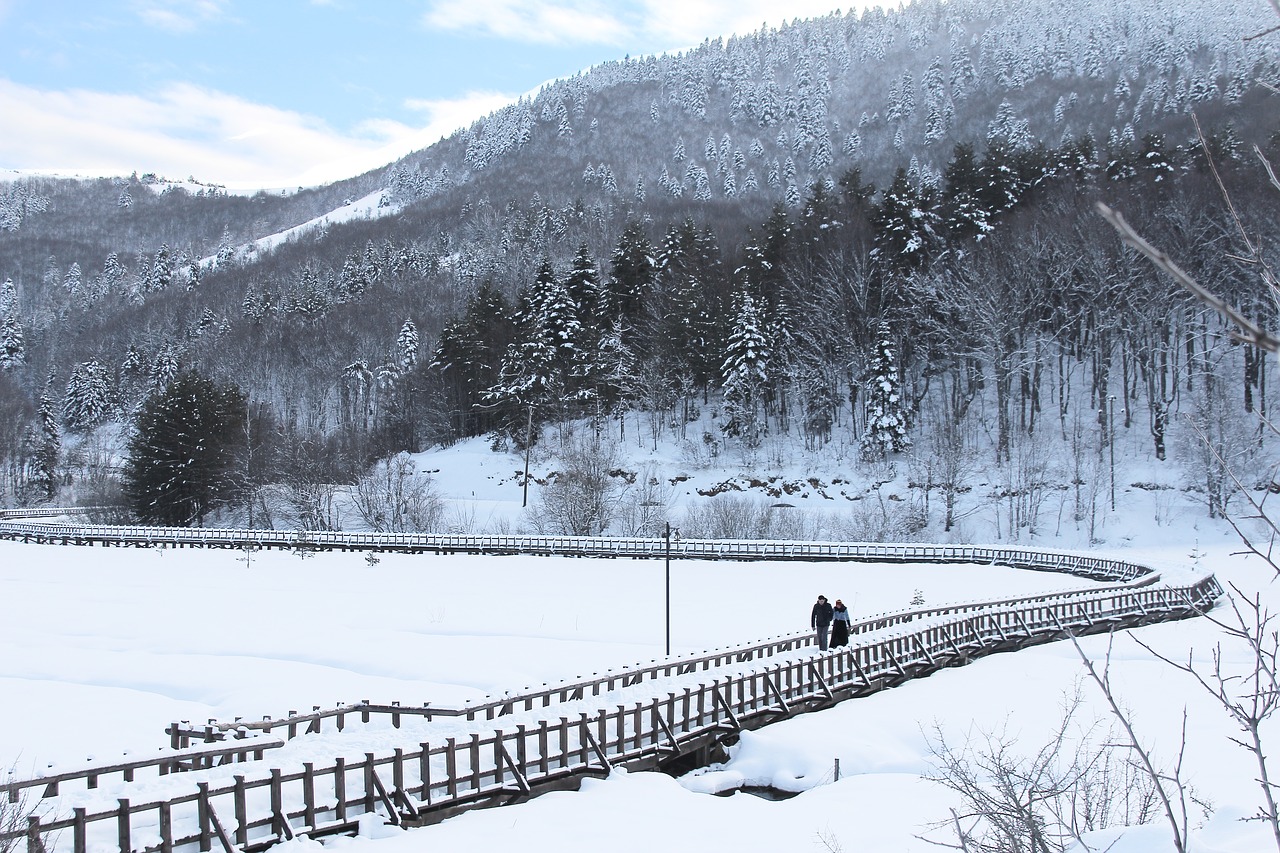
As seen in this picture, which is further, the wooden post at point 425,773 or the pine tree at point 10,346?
the pine tree at point 10,346

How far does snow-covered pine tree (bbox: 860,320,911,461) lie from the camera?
58000 mm

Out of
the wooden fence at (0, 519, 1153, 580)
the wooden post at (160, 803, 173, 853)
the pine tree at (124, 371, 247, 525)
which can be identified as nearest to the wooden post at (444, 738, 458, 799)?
the wooden post at (160, 803, 173, 853)

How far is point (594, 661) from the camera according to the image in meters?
23.1

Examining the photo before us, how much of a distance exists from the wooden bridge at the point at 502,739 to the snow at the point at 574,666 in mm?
421

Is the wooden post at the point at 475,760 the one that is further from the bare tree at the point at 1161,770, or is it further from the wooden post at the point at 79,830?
the bare tree at the point at 1161,770

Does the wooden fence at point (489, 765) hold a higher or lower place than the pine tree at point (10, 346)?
lower

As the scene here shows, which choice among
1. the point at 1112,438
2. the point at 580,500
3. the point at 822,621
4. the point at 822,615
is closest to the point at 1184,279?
the point at 822,621

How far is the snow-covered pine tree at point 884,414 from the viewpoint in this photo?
58.0 metres

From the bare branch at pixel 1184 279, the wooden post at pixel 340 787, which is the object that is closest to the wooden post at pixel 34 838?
the wooden post at pixel 340 787

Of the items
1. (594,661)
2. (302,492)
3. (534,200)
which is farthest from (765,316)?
(534,200)

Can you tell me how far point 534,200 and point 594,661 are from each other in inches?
5275

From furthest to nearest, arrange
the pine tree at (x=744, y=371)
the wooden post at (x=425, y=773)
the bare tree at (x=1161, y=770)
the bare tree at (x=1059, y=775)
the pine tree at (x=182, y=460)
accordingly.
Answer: the pine tree at (x=182, y=460), the pine tree at (x=744, y=371), the wooden post at (x=425, y=773), the bare tree at (x=1059, y=775), the bare tree at (x=1161, y=770)

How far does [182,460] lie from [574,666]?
56.5 m

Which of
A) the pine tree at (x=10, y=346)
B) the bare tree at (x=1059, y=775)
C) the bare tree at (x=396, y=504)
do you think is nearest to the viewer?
the bare tree at (x=1059, y=775)
